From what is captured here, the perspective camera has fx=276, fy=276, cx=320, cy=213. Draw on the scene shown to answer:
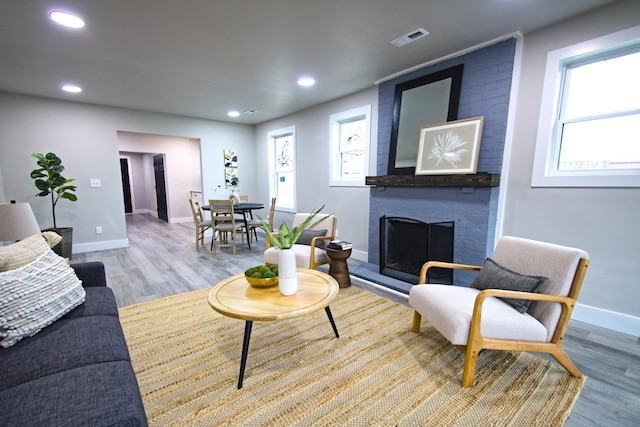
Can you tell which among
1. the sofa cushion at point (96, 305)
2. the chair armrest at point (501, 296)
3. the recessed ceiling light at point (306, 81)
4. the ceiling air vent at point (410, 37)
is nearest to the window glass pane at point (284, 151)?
the recessed ceiling light at point (306, 81)

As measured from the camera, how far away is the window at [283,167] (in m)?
5.64

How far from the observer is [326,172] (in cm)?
475

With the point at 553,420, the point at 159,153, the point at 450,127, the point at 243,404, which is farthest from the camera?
the point at 159,153

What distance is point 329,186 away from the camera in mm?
4719

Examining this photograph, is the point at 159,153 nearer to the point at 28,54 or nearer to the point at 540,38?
the point at 28,54

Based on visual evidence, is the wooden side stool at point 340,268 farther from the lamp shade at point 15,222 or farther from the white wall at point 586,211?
the lamp shade at point 15,222

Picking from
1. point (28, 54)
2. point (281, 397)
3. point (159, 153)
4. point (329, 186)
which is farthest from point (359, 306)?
point (159, 153)

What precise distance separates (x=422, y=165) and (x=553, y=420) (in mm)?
2347

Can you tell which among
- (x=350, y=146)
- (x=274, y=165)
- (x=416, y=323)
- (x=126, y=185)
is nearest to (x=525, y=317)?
(x=416, y=323)

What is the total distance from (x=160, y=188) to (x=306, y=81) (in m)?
6.86

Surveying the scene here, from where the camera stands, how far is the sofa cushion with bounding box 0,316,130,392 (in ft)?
3.70

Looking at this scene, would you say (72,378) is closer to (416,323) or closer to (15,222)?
(15,222)

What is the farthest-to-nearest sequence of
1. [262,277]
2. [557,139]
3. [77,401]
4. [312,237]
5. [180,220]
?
[180,220] < [312,237] < [557,139] < [262,277] < [77,401]

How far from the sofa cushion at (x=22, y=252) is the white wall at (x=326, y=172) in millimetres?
3461
